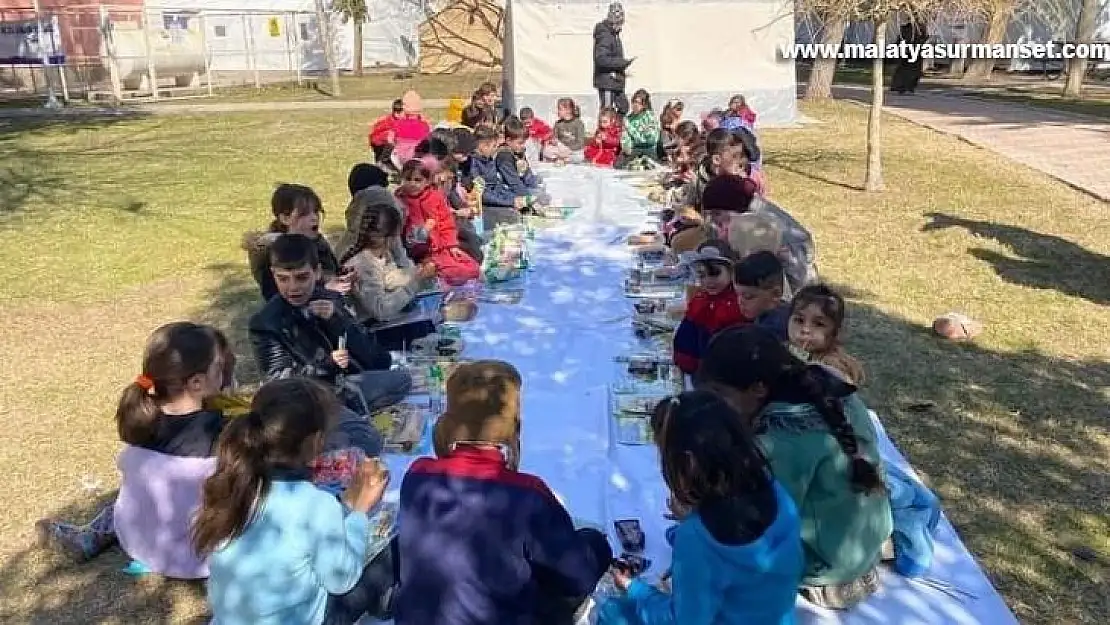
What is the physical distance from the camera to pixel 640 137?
12.1 meters

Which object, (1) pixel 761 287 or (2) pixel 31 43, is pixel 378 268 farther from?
(2) pixel 31 43

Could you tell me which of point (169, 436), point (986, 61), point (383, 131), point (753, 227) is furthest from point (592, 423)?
point (986, 61)

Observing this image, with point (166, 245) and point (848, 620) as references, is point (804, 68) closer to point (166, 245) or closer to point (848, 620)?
point (166, 245)

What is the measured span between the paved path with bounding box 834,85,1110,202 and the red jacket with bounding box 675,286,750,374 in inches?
282

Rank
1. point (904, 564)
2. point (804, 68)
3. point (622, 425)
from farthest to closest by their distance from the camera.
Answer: point (804, 68)
point (622, 425)
point (904, 564)

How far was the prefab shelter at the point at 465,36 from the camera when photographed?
96.8ft

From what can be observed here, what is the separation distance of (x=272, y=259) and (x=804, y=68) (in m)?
33.5

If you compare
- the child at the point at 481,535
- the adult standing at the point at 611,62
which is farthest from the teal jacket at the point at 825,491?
the adult standing at the point at 611,62

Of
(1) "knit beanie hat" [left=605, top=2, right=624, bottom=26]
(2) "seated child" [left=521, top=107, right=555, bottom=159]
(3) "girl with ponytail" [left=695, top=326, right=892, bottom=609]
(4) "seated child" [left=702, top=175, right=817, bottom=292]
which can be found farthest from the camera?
(1) "knit beanie hat" [left=605, top=2, right=624, bottom=26]

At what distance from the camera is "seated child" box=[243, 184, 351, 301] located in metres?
4.79

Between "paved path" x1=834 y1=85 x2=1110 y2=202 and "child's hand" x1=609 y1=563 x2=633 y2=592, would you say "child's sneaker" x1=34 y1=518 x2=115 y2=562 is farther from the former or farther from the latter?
"paved path" x1=834 y1=85 x2=1110 y2=202

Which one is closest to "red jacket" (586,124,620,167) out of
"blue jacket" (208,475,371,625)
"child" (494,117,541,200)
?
"child" (494,117,541,200)

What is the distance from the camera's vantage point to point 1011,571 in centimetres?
337

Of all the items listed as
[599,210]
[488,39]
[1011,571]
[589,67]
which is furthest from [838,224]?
[488,39]
